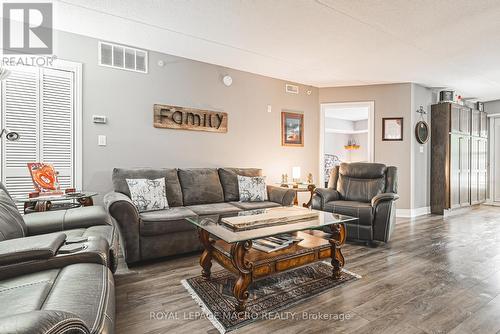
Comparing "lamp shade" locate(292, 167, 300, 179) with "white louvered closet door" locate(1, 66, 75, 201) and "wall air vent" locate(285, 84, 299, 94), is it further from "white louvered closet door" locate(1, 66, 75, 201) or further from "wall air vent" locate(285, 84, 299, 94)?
A: "white louvered closet door" locate(1, 66, 75, 201)

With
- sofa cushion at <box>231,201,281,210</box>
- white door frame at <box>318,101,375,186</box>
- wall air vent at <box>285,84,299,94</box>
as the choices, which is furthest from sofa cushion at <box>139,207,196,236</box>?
white door frame at <box>318,101,375,186</box>

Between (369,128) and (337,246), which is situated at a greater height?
(369,128)

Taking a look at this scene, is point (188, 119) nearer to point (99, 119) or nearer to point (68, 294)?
point (99, 119)

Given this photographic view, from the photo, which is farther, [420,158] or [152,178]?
[420,158]

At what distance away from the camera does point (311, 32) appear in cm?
317

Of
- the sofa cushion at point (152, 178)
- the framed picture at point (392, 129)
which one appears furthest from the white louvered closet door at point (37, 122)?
the framed picture at point (392, 129)

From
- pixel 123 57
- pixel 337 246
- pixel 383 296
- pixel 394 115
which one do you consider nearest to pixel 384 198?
pixel 337 246

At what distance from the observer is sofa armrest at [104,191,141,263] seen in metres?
2.58

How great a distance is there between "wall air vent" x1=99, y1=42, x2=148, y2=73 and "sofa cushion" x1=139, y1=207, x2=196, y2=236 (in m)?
2.02

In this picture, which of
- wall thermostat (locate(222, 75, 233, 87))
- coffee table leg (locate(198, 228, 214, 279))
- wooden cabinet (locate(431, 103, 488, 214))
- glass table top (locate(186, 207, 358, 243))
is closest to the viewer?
glass table top (locate(186, 207, 358, 243))

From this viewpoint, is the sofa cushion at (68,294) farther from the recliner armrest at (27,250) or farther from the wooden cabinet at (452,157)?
the wooden cabinet at (452,157)

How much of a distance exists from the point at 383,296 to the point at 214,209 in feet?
6.27

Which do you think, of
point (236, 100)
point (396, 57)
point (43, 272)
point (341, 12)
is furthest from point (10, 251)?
point (396, 57)

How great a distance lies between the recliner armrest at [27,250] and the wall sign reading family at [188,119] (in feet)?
8.27
